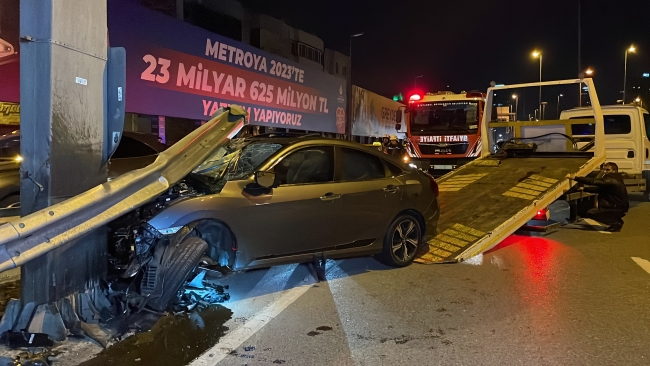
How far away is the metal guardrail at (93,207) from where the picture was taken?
11.9 ft

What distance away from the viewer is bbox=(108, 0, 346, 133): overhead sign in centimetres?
1224

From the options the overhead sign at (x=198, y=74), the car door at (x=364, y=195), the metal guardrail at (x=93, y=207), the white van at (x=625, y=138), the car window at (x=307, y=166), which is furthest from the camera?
the white van at (x=625, y=138)

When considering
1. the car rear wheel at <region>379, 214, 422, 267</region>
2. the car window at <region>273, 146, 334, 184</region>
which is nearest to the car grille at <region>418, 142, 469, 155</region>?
the car rear wheel at <region>379, 214, 422, 267</region>

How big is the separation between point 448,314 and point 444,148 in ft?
40.9

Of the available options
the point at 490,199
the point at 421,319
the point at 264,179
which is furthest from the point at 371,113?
the point at 421,319

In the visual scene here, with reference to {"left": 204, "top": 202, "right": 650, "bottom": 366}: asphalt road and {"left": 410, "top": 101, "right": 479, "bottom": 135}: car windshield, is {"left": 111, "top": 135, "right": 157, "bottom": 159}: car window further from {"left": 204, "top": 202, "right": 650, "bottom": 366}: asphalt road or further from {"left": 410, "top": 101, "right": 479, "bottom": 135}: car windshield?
{"left": 410, "top": 101, "right": 479, "bottom": 135}: car windshield

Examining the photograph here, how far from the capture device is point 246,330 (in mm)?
4730

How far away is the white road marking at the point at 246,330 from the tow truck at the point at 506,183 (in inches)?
91.6

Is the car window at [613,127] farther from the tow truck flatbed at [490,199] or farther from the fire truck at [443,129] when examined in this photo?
the tow truck flatbed at [490,199]

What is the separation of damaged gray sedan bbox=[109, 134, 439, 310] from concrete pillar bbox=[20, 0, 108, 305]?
61 cm

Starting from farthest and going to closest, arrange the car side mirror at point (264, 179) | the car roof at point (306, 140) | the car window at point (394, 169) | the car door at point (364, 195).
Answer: the car window at point (394, 169) < the car door at point (364, 195) < the car roof at point (306, 140) < the car side mirror at point (264, 179)

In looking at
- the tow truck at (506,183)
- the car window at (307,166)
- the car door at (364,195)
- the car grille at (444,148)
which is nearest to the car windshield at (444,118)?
the car grille at (444,148)

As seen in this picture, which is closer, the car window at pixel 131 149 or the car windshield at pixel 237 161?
the car windshield at pixel 237 161

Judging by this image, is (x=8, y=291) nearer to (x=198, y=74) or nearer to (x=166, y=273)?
(x=166, y=273)
